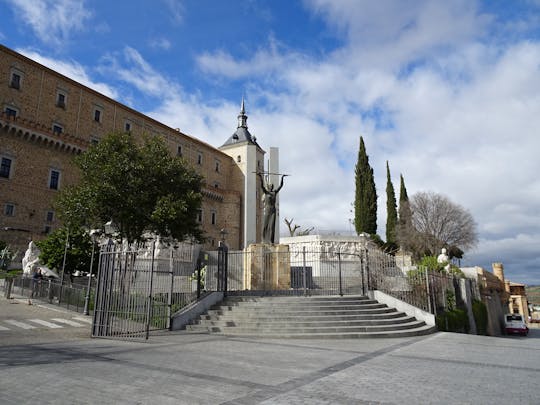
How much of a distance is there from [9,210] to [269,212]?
25940mm

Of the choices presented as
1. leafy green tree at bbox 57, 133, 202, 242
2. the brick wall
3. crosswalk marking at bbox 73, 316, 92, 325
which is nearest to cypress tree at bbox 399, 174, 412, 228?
the brick wall

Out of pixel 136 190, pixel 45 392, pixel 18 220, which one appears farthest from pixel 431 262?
pixel 18 220

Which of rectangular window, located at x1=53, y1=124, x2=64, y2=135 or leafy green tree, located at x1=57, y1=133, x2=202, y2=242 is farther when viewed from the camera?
rectangular window, located at x1=53, y1=124, x2=64, y2=135

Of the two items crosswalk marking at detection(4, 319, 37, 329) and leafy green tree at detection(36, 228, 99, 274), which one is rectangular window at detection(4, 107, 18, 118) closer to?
leafy green tree at detection(36, 228, 99, 274)

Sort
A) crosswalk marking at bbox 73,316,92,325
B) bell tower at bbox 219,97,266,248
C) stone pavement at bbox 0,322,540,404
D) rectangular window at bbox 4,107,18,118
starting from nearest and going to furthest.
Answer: stone pavement at bbox 0,322,540,404
crosswalk marking at bbox 73,316,92,325
rectangular window at bbox 4,107,18,118
bell tower at bbox 219,97,266,248

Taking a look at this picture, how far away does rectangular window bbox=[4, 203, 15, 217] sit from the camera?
3162 centimetres

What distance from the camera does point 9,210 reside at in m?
31.9

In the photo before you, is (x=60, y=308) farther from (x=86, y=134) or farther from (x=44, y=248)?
(x=86, y=134)

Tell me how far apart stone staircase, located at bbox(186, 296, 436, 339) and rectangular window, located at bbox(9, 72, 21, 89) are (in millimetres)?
32081

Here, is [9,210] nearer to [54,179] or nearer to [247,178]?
[54,179]

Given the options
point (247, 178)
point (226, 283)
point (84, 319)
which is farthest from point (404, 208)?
point (84, 319)

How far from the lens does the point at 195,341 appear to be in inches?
401

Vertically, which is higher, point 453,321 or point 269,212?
point 269,212

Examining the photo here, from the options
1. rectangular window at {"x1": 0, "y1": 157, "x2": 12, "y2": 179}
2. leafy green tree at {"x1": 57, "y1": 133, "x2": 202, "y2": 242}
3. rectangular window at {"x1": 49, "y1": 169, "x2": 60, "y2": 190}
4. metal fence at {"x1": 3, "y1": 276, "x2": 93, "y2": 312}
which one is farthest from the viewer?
rectangular window at {"x1": 49, "y1": 169, "x2": 60, "y2": 190}
